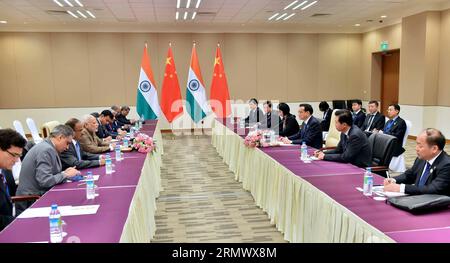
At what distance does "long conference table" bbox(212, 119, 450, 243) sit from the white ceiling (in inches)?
189

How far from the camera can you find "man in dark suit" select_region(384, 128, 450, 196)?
8.41 feet

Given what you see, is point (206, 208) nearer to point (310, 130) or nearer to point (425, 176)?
point (310, 130)

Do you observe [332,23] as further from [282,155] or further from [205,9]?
[282,155]

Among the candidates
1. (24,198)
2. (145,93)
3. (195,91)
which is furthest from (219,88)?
(24,198)

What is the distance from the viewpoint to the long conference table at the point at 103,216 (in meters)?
2.11

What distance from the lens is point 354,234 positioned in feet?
7.55

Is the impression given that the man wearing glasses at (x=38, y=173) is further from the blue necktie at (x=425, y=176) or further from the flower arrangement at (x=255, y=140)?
the blue necktie at (x=425, y=176)

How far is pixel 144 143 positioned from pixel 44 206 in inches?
89.4

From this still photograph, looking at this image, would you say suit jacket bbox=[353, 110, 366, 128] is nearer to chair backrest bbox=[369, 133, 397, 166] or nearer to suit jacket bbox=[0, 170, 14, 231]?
chair backrest bbox=[369, 133, 397, 166]

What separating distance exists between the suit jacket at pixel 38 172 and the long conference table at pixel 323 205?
2150mm

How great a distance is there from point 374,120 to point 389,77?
591 centimetres

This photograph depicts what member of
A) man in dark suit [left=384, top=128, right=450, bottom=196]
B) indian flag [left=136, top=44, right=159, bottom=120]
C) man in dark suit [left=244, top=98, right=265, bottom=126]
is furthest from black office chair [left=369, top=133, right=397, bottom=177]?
indian flag [left=136, top=44, right=159, bottom=120]

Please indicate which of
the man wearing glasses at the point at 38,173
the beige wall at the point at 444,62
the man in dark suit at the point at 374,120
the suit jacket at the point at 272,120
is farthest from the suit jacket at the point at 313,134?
the beige wall at the point at 444,62

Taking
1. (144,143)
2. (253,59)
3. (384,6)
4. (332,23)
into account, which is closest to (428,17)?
(384,6)
